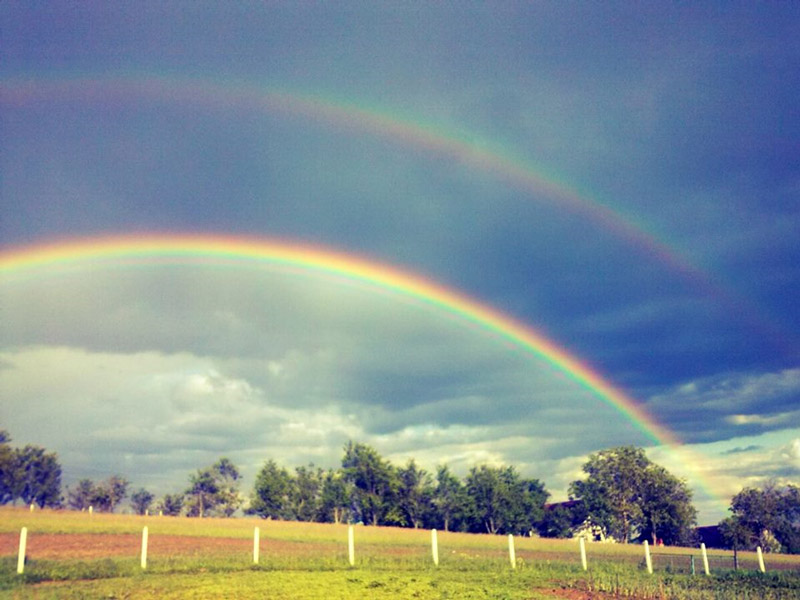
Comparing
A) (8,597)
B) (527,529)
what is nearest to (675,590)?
(8,597)

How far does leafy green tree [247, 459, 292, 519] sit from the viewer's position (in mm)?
131375

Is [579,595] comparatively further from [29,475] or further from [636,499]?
[29,475]

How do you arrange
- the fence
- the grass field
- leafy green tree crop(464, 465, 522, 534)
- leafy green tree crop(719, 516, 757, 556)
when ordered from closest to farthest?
the grass field, the fence, leafy green tree crop(719, 516, 757, 556), leafy green tree crop(464, 465, 522, 534)

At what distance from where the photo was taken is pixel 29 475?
13125 centimetres

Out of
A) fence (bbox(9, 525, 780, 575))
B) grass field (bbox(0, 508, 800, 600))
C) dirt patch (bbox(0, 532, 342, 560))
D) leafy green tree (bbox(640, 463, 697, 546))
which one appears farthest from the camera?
leafy green tree (bbox(640, 463, 697, 546))

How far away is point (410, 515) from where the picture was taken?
129 meters

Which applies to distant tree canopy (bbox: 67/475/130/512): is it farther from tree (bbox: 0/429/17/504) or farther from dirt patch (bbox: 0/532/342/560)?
dirt patch (bbox: 0/532/342/560)

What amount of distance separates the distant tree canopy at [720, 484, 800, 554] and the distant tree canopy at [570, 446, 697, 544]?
115 ft

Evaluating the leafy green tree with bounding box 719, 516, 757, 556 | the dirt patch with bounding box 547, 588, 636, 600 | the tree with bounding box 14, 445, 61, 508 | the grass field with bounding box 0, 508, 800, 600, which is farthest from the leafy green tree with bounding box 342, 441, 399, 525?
the dirt patch with bounding box 547, 588, 636, 600

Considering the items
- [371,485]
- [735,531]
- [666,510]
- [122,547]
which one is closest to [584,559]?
[122,547]

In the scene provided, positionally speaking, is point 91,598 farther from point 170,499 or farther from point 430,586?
point 170,499

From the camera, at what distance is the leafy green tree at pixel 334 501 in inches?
5089

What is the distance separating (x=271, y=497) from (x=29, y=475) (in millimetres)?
49426

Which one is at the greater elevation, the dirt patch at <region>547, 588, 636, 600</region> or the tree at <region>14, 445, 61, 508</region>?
the tree at <region>14, 445, 61, 508</region>
